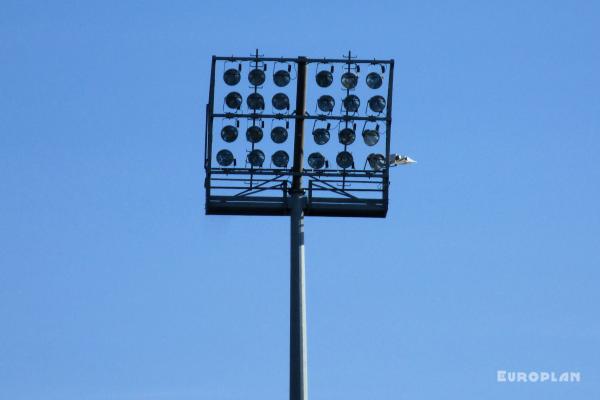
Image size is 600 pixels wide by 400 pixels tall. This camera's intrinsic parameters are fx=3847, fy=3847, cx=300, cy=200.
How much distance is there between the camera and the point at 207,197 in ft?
312

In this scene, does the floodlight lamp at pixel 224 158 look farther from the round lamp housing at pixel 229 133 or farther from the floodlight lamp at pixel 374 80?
the floodlight lamp at pixel 374 80

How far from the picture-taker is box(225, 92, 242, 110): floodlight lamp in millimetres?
95188

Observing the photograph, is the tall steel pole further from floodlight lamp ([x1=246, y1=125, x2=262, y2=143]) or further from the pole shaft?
floodlight lamp ([x1=246, y1=125, x2=262, y2=143])

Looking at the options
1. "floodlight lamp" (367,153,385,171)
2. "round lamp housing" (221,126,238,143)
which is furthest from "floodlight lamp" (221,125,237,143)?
"floodlight lamp" (367,153,385,171)

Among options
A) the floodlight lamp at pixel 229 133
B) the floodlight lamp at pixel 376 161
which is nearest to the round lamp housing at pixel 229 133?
the floodlight lamp at pixel 229 133

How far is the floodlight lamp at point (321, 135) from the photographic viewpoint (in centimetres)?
9512

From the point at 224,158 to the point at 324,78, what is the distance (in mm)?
3176

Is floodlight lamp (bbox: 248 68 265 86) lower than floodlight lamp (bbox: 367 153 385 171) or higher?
higher

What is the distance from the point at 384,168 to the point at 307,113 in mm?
2359

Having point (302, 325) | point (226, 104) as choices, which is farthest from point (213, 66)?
point (302, 325)

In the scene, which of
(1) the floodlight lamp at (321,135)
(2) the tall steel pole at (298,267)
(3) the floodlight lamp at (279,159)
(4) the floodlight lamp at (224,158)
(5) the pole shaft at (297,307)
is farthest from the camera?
(1) the floodlight lamp at (321,135)

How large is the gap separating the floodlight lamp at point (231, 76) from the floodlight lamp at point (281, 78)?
0.94 meters

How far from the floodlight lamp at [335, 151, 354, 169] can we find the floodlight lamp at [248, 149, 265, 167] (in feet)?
6.25

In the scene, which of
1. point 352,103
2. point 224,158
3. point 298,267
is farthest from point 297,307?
point 352,103
